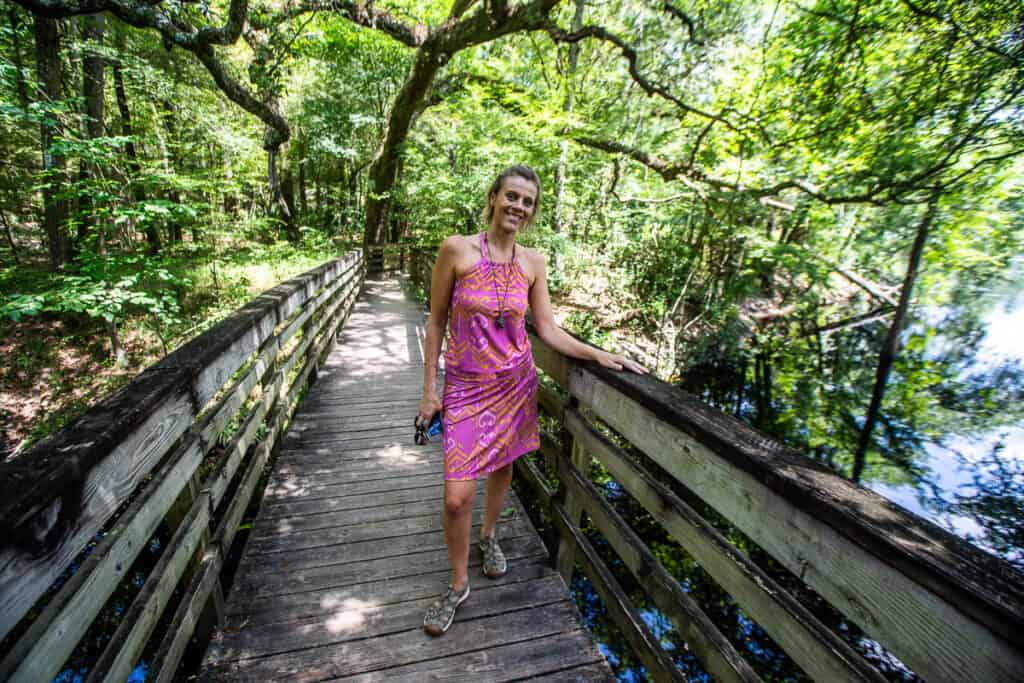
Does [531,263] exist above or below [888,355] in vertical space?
above

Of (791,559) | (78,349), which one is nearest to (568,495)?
(791,559)

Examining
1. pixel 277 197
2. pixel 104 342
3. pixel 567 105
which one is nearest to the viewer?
pixel 104 342

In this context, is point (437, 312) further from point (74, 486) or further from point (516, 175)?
point (74, 486)

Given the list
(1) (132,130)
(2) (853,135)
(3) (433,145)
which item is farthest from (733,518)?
(1) (132,130)

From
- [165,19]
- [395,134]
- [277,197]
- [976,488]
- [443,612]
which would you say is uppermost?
[165,19]

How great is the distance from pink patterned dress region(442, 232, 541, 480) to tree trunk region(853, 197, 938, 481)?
20.5 feet

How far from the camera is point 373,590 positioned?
6.75 ft

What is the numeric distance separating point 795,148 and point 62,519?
313 inches

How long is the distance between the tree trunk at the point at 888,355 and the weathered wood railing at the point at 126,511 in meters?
7.46

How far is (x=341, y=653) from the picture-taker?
68.6 inches

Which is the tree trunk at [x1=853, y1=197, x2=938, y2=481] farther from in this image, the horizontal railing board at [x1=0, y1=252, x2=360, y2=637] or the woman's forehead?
the horizontal railing board at [x1=0, y1=252, x2=360, y2=637]

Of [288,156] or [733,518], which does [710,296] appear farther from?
[288,156]

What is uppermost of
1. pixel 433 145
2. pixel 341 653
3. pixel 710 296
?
pixel 433 145

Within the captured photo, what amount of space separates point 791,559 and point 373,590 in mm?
1827
